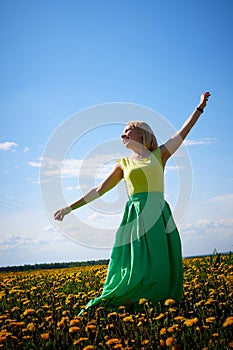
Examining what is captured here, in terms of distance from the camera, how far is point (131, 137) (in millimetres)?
5363

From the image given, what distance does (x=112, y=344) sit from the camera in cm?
324

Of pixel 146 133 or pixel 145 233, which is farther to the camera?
pixel 146 133

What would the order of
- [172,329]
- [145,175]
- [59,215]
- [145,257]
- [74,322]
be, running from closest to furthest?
[172,329], [74,322], [145,257], [145,175], [59,215]

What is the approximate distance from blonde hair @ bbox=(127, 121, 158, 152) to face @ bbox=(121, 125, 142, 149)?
0.13ft

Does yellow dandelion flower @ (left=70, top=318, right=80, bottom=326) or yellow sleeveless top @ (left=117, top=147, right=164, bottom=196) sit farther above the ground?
yellow sleeveless top @ (left=117, top=147, right=164, bottom=196)

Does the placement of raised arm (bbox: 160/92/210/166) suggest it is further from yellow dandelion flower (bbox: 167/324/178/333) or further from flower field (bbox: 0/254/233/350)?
yellow dandelion flower (bbox: 167/324/178/333)

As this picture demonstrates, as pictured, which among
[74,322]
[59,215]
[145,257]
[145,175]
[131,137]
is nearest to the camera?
[74,322]

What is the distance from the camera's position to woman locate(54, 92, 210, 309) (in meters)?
4.92

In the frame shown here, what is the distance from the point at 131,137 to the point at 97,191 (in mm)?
812

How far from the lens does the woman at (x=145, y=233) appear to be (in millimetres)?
4918

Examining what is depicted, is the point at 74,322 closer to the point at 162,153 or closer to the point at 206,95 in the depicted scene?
the point at 162,153

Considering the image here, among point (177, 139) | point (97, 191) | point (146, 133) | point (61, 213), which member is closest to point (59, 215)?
point (61, 213)

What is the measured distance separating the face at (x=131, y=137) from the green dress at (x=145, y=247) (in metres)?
0.18

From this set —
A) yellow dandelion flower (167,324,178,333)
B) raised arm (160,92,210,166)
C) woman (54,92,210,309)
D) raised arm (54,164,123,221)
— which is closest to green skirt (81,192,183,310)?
woman (54,92,210,309)
